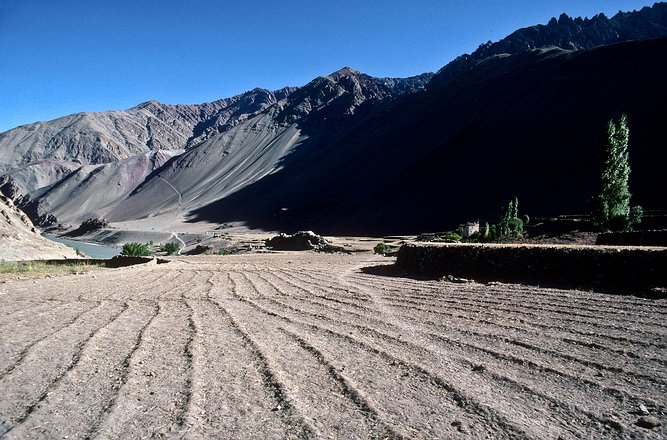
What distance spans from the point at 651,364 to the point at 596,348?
717 mm

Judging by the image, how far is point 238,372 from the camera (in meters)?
5.45

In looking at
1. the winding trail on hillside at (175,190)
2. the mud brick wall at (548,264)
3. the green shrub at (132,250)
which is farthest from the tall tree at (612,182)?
the winding trail on hillside at (175,190)

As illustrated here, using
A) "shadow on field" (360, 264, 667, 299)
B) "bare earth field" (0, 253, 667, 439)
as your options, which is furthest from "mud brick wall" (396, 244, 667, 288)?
"bare earth field" (0, 253, 667, 439)

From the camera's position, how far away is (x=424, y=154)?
277 ft

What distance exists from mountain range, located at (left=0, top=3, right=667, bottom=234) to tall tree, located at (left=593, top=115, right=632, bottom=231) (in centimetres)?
2603

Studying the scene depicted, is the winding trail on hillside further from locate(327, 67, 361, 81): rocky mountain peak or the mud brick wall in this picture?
the mud brick wall

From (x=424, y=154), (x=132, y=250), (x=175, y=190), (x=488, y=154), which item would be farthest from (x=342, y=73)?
(x=132, y=250)

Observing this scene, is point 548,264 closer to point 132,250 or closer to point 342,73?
point 132,250

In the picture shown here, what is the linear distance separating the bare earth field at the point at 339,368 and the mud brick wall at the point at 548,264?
135 centimetres

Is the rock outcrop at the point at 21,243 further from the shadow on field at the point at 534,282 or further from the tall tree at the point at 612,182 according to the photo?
the tall tree at the point at 612,182

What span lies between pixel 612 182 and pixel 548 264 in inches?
Result: 830

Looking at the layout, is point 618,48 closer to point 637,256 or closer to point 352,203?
point 352,203

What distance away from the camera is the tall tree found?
28.1 metres

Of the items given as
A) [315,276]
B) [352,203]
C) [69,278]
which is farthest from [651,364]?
[352,203]
